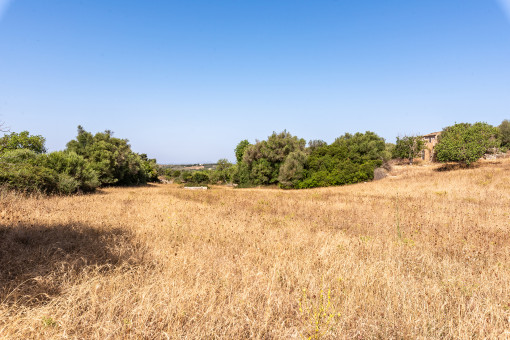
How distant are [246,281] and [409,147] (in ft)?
193

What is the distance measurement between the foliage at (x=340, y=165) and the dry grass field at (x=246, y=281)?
2467 centimetres

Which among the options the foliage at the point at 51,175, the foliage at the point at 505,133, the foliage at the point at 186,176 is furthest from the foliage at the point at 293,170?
the foliage at the point at 505,133

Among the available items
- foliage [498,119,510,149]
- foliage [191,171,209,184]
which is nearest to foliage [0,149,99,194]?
foliage [191,171,209,184]

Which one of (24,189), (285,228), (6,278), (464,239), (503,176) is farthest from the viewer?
(503,176)

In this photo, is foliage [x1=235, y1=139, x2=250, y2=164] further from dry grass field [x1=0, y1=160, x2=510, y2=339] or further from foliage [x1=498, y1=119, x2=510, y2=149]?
foliage [x1=498, y1=119, x2=510, y2=149]

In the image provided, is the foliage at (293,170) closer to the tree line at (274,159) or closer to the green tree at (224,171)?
the tree line at (274,159)

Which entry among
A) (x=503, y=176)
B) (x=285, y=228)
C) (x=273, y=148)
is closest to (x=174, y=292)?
(x=285, y=228)

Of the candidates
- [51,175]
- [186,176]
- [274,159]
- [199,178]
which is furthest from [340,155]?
[186,176]

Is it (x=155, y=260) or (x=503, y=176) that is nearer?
(x=155, y=260)

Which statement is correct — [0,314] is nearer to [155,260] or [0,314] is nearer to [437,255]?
[155,260]

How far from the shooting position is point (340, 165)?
1329 inches

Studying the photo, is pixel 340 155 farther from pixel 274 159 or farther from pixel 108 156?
pixel 108 156

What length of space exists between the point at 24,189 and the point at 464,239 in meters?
20.6

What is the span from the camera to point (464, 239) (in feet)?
22.1
